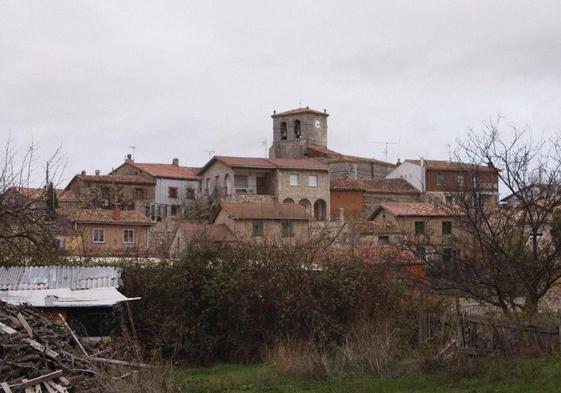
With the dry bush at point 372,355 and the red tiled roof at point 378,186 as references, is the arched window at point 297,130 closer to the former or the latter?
the red tiled roof at point 378,186

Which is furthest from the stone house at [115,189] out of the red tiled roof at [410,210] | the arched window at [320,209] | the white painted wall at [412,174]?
the white painted wall at [412,174]

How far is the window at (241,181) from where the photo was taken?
68025 mm

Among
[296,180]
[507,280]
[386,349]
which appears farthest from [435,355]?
[296,180]

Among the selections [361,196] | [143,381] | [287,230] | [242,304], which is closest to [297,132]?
[361,196]

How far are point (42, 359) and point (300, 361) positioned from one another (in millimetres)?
5345

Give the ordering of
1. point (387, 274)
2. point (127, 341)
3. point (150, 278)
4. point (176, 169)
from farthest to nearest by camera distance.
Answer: point (176, 169) < point (387, 274) < point (150, 278) < point (127, 341)

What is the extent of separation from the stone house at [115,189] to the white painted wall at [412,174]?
23.4 m

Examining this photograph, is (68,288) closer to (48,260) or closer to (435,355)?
(48,260)

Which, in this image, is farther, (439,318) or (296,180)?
(296,180)

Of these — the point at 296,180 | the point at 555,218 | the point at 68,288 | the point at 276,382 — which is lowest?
the point at 276,382

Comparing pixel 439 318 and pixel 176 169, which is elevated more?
pixel 176 169

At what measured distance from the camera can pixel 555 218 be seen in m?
24.2

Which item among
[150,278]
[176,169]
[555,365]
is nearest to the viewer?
[555,365]

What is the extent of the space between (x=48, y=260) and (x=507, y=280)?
12.6m
